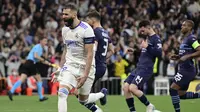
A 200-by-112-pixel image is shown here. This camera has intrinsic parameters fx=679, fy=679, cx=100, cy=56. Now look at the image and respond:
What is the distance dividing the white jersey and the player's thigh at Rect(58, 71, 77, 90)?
29cm

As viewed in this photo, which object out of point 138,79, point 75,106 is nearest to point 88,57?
point 138,79

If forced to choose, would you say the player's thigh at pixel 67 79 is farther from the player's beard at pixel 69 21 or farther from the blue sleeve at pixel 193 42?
the blue sleeve at pixel 193 42

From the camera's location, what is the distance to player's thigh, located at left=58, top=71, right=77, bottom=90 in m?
13.3

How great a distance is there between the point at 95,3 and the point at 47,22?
3062 millimetres

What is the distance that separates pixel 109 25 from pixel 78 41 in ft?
61.7

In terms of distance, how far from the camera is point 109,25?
106 ft

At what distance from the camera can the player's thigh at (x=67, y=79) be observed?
1326 cm

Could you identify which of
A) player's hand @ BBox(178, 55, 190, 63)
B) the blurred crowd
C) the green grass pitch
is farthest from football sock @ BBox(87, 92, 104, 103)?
the blurred crowd

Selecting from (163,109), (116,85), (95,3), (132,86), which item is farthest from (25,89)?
(132,86)

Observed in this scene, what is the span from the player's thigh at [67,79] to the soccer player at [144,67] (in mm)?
3390

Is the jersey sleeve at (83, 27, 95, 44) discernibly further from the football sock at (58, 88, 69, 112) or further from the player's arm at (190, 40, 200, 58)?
the player's arm at (190, 40, 200, 58)

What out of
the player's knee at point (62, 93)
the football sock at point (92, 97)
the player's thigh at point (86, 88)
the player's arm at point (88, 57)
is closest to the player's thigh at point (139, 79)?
the football sock at point (92, 97)

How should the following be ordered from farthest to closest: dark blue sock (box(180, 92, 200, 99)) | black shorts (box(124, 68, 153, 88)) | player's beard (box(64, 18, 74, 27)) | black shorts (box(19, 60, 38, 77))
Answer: black shorts (box(19, 60, 38, 77)) < dark blue sock (box(180, 92, 200, 99)) < black shorts (box(124, 68, 153, 88)) < player's beard (box(64, 18, 74, 27))

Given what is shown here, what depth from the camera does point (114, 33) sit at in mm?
31844
